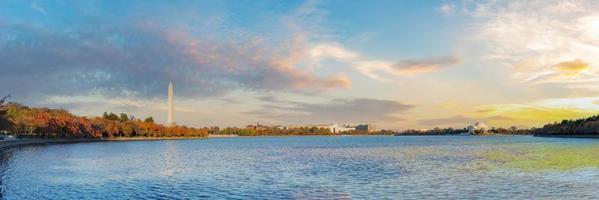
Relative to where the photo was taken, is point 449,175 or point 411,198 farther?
point 449,175

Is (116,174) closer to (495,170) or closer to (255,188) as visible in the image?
(255,188)

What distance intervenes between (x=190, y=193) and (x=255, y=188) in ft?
16.9

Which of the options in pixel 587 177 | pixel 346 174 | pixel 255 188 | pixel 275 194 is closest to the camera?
pixel 275 194

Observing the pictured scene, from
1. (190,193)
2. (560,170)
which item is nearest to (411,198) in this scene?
(190,193)

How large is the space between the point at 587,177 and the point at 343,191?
24264 mm

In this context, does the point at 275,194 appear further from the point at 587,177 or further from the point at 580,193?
the point at 587,177

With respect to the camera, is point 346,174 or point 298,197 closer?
point 298,197

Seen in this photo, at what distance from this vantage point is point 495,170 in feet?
181

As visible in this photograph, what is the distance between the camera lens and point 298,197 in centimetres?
3497

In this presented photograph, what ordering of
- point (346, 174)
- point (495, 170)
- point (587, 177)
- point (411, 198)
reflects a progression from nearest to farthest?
point (411, 198), point (587, 177), point (346, 174), point (495, 170)

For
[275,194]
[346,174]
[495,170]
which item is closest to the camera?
[275,194]

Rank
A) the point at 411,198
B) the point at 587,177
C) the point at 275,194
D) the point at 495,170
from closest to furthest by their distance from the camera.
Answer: the point at 411,198 → the point at 275,194 → the point at 587,177 → the point at 495,170

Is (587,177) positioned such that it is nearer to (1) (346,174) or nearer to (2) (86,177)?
(1) (346,174)

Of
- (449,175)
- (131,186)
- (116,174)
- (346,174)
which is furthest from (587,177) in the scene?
(116,174)
